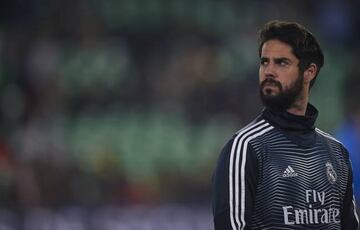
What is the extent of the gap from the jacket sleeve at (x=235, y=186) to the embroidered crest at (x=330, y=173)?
39 cm

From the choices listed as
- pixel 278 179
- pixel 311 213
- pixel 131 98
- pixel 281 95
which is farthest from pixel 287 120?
pixel 131 98

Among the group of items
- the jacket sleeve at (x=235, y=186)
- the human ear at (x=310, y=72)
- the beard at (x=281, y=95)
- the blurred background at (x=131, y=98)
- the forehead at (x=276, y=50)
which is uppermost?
the forehead at (x=276, y=50)

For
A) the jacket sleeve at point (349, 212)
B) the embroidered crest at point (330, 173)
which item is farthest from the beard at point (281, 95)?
Result: the jacket sleeve at point (349, 212)

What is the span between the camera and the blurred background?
34.8 feet

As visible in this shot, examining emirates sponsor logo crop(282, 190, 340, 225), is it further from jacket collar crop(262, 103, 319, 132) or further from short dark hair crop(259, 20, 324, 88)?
short dark hair crop(259, 20, 324, 88)

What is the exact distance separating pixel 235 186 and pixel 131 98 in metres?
8.24

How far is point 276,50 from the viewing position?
4398 millimetres

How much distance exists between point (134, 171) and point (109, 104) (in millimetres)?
1003

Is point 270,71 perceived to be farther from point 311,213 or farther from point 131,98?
point 131,98

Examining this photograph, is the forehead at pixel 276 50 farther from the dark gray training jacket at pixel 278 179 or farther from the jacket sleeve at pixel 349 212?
the jacket sleeve at pixel 349 212

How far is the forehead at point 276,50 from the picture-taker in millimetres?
4391

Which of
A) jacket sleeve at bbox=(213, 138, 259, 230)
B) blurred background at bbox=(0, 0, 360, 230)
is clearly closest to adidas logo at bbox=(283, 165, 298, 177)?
jacket sleeve at bbox=(213, 138, 259, 230)

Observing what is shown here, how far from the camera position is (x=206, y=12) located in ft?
45.9

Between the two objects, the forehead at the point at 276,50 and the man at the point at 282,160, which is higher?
the forehead at the point at 276,50
